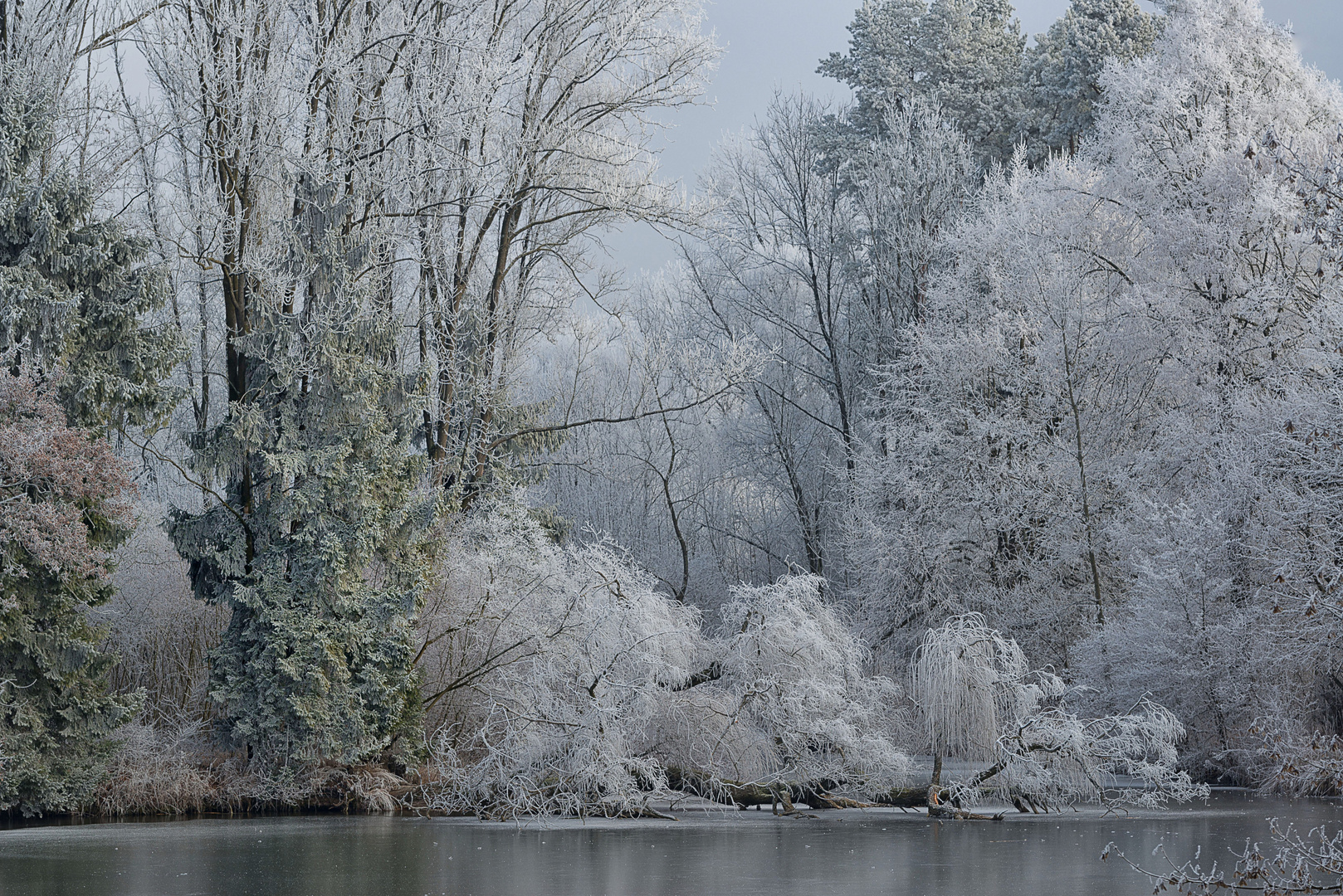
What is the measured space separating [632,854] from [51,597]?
8.27 metres

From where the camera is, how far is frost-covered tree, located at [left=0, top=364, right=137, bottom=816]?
Result: 1379 cm

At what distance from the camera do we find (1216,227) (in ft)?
60.5

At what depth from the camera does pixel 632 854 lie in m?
10.4

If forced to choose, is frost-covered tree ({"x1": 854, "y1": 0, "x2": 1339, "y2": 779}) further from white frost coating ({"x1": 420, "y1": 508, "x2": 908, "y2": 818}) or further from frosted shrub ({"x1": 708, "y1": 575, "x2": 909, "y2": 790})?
white frost coating ({"x1": 420, "y1": 508, "x2": 908, "y2": 818})

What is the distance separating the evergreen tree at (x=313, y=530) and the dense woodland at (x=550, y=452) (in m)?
0.06

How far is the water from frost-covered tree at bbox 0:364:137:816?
3.41ft

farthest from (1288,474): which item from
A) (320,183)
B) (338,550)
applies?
(320,183)

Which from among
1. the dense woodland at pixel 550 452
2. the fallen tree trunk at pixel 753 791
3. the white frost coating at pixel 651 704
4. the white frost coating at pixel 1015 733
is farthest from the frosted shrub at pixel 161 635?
the white frost coating at pixel 1015 733

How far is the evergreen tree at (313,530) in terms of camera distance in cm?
1510

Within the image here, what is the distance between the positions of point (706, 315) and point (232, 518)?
48.2 feet

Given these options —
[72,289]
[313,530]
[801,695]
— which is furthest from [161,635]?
[801,695]

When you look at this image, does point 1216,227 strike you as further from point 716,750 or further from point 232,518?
point 232,518

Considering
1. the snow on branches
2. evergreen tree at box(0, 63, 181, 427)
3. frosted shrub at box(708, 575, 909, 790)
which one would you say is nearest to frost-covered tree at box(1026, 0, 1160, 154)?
frosted shrub at box(708, 575, 909, 790)

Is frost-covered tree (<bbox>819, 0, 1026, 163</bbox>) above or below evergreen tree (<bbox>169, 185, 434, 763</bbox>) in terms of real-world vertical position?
above
